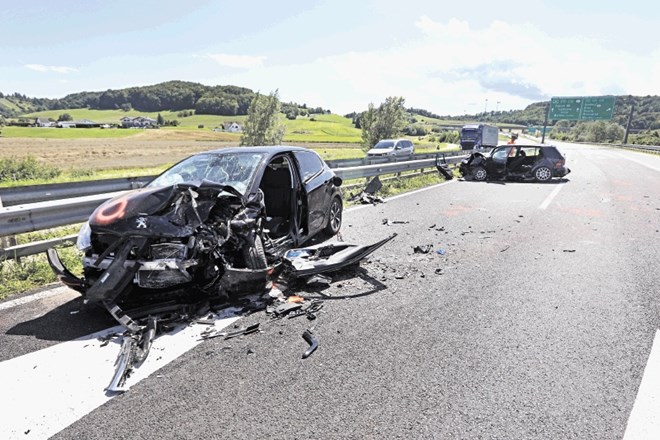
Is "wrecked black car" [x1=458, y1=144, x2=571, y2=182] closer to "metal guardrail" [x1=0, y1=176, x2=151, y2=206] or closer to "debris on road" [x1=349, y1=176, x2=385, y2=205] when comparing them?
"debris on road" [x1=349, y1=176, x2=385, y2=205]

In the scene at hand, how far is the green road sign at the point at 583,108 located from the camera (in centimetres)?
5284

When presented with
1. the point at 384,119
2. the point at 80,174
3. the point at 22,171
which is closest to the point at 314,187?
the point at 80,174

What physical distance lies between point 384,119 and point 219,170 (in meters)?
33.9

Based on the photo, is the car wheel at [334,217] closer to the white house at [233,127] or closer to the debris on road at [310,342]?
the debris on road at [310,342]

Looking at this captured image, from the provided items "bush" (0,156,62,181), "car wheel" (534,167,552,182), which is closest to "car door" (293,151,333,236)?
"car wheel" (534,167,552,182)

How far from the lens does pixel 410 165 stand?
47.7 feet

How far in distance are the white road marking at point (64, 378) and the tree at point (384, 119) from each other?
1402 inches

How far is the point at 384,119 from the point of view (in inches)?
1463

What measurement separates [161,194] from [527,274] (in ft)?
14.4

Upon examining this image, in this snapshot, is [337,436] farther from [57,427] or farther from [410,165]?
[410,165]

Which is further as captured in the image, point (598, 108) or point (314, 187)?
point (598, 108)

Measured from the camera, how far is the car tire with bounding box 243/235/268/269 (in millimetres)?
4152

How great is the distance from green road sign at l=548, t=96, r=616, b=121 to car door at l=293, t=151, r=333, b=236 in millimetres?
59974

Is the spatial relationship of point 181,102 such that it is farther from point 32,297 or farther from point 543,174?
point 32,297
